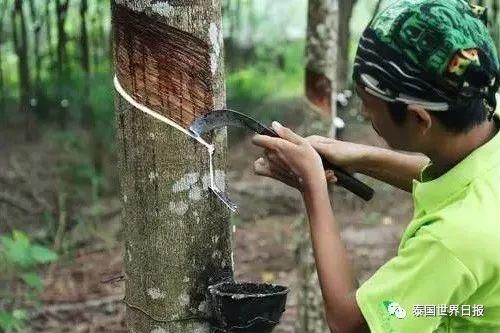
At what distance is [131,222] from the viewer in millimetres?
1945

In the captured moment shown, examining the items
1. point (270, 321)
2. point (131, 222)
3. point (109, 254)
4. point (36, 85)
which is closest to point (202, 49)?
point (131, 222)

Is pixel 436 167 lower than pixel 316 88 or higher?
higher

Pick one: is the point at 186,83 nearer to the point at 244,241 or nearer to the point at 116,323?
the point at 116,323

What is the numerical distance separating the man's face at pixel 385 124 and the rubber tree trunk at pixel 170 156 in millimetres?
408

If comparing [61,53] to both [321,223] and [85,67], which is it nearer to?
[85,67]

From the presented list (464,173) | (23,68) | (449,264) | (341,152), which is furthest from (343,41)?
(449,264)

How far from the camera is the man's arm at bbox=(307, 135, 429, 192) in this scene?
7.08ft

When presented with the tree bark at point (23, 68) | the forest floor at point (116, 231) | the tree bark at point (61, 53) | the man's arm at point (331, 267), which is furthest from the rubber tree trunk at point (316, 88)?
the tree bark at point (23, 68)

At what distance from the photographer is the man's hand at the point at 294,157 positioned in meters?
1.83

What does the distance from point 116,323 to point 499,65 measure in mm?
Result: 3692

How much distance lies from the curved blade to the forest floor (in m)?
2.88

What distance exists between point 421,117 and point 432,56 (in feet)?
0.40

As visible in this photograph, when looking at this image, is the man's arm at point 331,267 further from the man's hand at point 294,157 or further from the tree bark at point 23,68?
the tree bark at point 23,68

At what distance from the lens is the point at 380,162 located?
2252 mm
